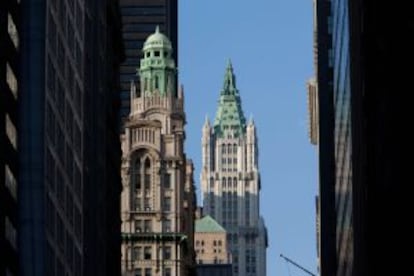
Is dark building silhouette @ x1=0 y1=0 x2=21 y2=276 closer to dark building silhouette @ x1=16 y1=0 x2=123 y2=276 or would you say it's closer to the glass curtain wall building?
dark building silhouette @ x1=16 y1=0 x2=123 y2=276

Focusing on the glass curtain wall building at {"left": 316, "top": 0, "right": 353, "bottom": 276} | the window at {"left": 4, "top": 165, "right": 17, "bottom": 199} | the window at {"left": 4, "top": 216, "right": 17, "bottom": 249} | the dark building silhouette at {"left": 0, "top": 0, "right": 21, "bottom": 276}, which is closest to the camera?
the dark building silhouette at {"left": 0, "top": 0, "right": 21, "bottom": 276}

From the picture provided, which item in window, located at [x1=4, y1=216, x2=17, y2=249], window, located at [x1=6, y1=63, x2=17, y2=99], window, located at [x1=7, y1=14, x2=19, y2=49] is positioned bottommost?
window, located at [x1=4, y1=216, x2=17, y2=249]

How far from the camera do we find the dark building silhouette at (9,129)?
93.8 meters

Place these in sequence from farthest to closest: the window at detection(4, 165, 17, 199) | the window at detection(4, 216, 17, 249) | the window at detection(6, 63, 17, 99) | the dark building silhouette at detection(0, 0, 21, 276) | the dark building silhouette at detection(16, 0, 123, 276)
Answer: the dark building silhouette at detection(16, 0, 123, 276), the window at detection(6, 63, 17, 99), the window at detection(4, 165, 17, 199), the window at detection(4, 216, 17, 249), the dark building silhouette at detection(0, 0, 21, 276)

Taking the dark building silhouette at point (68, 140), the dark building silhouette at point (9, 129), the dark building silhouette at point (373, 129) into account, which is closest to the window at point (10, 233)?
the dark building silhouette at point (9, 129)

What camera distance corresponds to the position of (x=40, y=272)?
95.9 m

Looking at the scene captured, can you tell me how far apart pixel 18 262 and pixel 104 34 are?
4307 centimetres

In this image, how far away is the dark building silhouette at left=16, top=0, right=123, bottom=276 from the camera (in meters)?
97.2

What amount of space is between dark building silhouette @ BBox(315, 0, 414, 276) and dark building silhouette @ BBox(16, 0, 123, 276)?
1571 cm

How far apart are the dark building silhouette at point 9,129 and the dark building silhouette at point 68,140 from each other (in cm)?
47

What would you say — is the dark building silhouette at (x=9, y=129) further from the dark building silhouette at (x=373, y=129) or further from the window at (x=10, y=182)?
the dark building silhouette at (x=373, y=129)

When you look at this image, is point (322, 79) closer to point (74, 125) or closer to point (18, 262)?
point (74, 125)

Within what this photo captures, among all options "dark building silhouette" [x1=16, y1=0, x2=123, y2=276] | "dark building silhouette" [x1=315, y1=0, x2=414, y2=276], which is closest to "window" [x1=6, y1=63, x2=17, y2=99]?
"dark building silhouette" [x1=16, y1=0, x2=123, y2=276]

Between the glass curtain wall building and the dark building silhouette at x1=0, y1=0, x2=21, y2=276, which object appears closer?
the dark building silhouette at x1=0, y1=0, x2=21, y2=276
